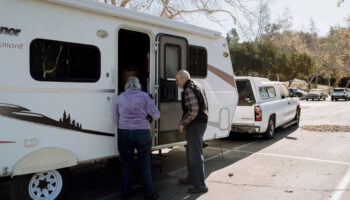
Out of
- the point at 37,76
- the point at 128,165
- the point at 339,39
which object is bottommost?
the point at 128,165

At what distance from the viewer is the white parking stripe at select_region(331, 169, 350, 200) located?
15.7ft

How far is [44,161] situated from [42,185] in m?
0.39

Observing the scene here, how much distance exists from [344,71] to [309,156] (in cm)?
5152

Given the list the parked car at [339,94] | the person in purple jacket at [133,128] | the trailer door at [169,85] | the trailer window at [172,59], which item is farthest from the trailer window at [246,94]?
the parked car at [339,94]

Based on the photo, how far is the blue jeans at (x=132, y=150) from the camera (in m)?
4.51

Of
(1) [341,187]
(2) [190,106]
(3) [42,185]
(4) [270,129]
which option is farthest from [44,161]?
(4) [270,129]

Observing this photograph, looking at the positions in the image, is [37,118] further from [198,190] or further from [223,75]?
[223,75]

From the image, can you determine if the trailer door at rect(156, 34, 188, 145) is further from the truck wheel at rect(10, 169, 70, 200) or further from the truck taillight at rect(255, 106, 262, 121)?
the truck taillight at rect(255, 106, 262, 121)

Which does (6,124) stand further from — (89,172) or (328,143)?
(328,143)

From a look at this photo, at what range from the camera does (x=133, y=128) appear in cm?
449

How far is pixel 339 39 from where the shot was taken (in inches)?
2040

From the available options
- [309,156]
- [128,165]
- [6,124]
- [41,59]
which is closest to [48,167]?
[6,124]

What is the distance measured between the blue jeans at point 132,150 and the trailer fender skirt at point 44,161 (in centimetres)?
69

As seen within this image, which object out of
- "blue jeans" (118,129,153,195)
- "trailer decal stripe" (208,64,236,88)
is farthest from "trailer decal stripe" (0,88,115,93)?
"trailer decal stripe" (208,64,236,88)
